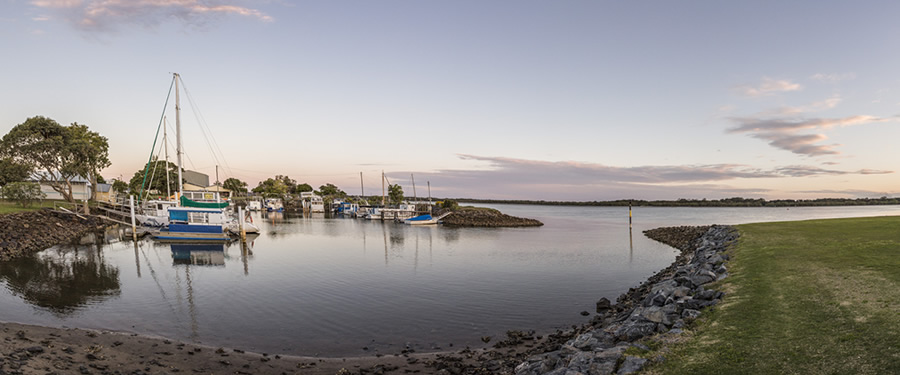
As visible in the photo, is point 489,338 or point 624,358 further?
point 489,338

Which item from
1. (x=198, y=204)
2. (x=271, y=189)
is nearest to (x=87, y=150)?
(x=198, y=204)

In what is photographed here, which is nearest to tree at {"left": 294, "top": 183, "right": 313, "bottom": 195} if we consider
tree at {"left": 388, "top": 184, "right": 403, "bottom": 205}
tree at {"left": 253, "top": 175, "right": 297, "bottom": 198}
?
tree at {"left": 253, "top": 175, "right": 297, "bottom": 198}

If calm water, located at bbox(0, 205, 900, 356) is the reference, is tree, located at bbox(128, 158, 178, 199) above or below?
above

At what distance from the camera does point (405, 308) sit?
2128 centimetres

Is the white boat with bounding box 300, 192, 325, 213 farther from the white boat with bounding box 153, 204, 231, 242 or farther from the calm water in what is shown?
the calm water

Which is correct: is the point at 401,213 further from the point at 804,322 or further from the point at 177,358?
the point at 804,322

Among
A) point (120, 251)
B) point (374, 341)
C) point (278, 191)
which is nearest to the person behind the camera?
point (374, 341)

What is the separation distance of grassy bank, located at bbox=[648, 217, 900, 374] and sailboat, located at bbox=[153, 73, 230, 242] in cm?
4990

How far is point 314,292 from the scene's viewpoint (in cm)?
2466

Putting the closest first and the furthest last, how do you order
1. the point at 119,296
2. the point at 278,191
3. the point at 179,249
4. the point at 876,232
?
the point at 119,296 → the point at 876,232 → the point at 179,249 → the point at 278,191

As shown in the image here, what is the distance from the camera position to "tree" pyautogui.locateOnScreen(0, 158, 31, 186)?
5869cm

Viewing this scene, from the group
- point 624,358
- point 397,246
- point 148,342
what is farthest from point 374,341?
point 397,246

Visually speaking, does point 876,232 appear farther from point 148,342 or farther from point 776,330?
point 148,342

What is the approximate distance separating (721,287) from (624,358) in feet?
27.7
